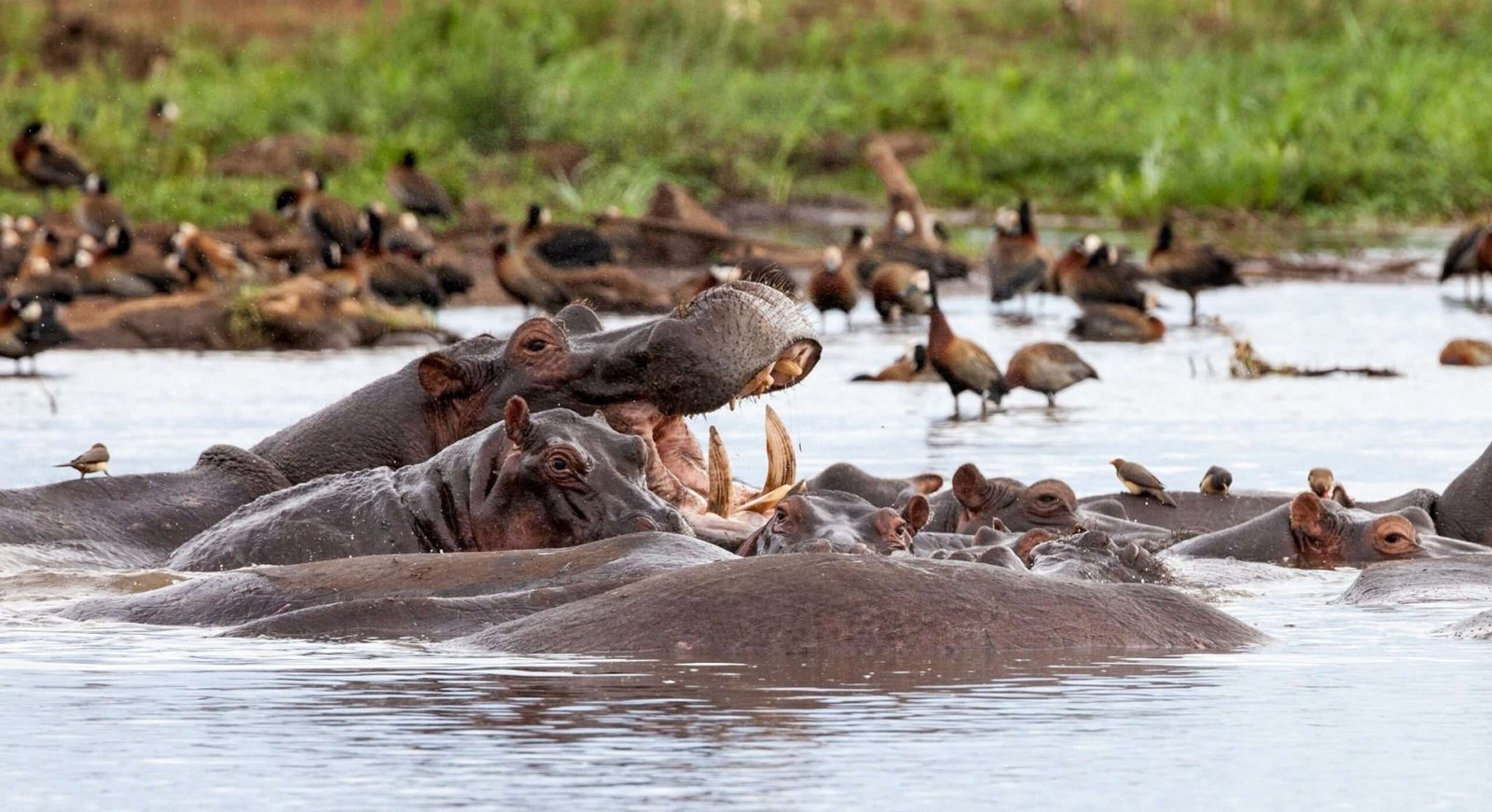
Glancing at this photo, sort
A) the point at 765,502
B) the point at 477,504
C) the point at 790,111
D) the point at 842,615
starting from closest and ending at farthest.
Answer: the point at 842,615, the point at 477,504, the point at 765,502, the point at 790,111

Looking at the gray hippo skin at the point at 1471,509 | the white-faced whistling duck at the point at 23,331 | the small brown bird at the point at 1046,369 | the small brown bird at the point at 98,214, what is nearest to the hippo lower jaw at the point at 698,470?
the gray hippo skin at the point at 1471,509

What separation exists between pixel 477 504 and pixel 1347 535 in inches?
97.1

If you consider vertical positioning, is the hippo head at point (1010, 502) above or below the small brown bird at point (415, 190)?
below

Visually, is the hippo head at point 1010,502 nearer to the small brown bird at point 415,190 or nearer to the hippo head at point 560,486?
the hippo head at point 560,486

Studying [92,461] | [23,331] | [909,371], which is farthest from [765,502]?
[23,331]

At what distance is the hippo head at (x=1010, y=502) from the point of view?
7207 mm

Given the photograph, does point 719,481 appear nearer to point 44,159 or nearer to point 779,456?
point 779,456

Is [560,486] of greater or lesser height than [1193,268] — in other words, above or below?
above

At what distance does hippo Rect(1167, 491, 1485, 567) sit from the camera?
6.77 meters

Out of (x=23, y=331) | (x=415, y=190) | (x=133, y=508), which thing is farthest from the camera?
(x=415, y=190)

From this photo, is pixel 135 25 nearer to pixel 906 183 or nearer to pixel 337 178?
pixel 337 178

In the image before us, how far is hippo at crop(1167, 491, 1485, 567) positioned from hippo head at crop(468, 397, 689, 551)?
1.98 meters

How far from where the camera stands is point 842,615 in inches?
185

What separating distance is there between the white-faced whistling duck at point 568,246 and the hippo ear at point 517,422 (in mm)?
13456
